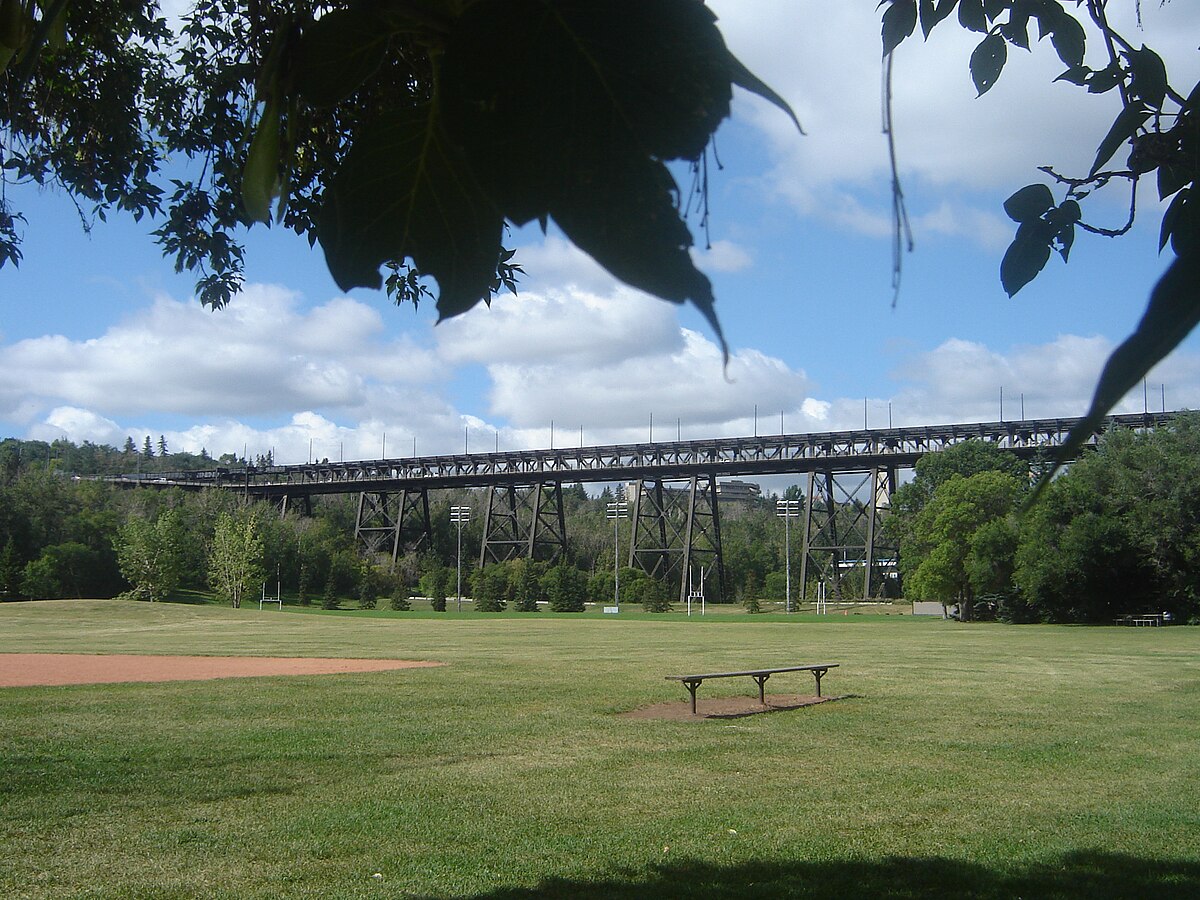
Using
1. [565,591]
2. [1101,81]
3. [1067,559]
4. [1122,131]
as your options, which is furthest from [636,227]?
[565,591]

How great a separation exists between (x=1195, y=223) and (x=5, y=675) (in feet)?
78.5

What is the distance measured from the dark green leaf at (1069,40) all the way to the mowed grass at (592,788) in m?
6.17

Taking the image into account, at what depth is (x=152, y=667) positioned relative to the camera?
76.3 feet

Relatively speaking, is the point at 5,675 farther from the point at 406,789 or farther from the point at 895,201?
the point at 895,201

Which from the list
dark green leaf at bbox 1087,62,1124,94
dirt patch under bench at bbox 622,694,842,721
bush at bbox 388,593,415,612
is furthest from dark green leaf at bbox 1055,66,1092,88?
bush at bbox 388,593,415,612

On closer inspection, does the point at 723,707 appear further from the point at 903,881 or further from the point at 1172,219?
the point at 1172,219

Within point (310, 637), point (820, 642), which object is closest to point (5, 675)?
point (310, 637)

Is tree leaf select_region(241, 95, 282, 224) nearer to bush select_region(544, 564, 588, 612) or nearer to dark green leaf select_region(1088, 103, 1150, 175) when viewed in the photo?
dark green leaf select_region(1088, 103, 1150, 175)

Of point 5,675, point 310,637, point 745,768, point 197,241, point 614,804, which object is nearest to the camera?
point 197,241

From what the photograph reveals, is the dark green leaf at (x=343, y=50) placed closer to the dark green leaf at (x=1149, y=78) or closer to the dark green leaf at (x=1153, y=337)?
the dark green leaf at (x=1153, y=337)

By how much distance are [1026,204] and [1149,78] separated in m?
0.40

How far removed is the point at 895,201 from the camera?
1.46 feet

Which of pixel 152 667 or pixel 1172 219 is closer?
pixel 1172 219

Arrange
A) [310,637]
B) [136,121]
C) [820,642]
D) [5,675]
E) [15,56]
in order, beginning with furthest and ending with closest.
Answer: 1. [310,637]
2. [820,642]
3. [5,675]
4. [136,121]
5. [15,56]
